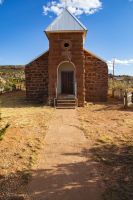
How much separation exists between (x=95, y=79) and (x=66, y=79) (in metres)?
2.54

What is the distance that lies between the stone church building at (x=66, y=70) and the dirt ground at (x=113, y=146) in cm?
467

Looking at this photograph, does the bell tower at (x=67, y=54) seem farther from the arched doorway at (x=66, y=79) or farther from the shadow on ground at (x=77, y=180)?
the shadow on ground at (x=77, y=180)

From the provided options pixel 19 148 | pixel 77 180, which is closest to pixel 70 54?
pixel 19 148

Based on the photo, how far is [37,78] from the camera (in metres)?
26.5

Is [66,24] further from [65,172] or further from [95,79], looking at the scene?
[65,172]

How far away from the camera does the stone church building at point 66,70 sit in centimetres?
2395

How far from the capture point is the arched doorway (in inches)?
1024

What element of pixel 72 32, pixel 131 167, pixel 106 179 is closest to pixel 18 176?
→ pixel 106 179

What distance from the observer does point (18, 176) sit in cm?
891

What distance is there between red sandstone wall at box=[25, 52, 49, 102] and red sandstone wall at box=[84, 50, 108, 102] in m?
3.62

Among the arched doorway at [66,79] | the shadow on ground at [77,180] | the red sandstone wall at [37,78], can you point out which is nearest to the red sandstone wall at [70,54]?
the arched doorway at [66,79]

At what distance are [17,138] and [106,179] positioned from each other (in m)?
5.39

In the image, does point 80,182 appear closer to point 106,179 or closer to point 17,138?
point 106,179

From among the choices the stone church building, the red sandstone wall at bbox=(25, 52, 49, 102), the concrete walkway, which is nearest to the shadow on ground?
the concrete walkway
